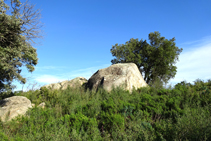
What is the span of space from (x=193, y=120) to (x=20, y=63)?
39.8 ft

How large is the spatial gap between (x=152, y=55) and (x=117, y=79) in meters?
14.7

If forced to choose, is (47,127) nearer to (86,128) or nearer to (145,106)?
(86,128)

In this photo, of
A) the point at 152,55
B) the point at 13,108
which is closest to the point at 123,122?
the point at 13,108

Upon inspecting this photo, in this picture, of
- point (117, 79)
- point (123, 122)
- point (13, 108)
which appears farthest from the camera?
point (117, 79)

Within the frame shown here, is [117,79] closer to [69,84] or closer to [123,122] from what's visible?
[69,84]

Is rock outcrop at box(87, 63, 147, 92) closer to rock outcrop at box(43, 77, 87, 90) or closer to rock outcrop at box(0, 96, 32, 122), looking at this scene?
rock outcrop at box(43, 77, 87, 90)

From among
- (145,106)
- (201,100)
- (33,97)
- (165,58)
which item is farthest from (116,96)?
(165,58)

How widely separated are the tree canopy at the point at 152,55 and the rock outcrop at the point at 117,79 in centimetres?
1078

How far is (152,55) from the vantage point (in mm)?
24922

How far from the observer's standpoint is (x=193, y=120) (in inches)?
206

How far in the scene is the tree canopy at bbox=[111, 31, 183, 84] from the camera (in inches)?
955

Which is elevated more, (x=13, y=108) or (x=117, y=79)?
(x=117, y=79)

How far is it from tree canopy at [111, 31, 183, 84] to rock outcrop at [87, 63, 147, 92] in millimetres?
10783

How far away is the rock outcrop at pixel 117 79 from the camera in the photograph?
1180 centimetres
